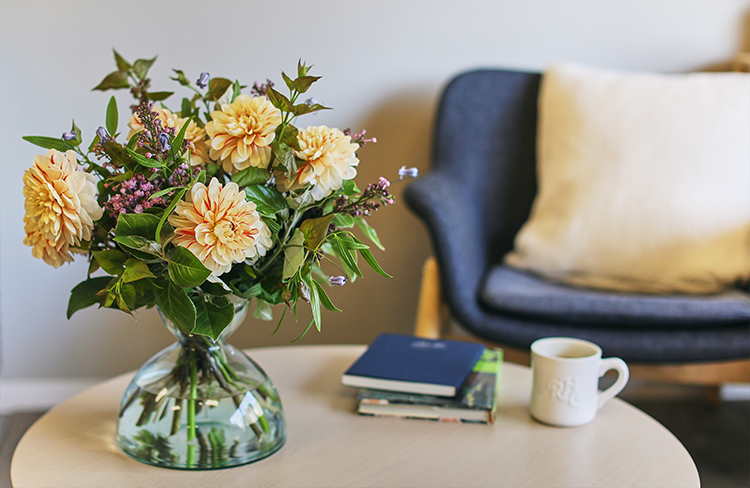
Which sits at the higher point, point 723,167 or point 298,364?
point 723,167

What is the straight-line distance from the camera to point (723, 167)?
1.48 meters

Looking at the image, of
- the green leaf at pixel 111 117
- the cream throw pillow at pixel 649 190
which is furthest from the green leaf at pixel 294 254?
the cream throw pillow at pixel 649 190

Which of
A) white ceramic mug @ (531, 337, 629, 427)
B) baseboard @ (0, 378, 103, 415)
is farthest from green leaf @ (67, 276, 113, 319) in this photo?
baseboard @ (0, 378, 103, 415)

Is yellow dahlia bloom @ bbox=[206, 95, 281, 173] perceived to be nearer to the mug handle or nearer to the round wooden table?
the round wooden table

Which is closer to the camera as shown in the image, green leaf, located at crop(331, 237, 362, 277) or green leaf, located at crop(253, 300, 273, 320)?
green leaf, located at crop(331, 237, 362, 277)

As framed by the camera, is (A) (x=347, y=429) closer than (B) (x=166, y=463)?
No

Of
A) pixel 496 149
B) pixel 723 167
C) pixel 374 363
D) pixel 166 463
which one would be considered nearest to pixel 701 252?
pixel 723 167

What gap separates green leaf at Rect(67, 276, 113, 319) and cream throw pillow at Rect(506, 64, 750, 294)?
1.11 m

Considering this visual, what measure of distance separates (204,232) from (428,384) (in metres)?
0.39

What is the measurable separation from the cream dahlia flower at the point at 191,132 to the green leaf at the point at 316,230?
13 cm

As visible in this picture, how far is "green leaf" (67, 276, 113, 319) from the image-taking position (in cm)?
69

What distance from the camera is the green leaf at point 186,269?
576mm

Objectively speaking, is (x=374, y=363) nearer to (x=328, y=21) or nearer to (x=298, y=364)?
(x=298, y=364)

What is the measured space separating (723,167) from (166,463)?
52.8 inches
